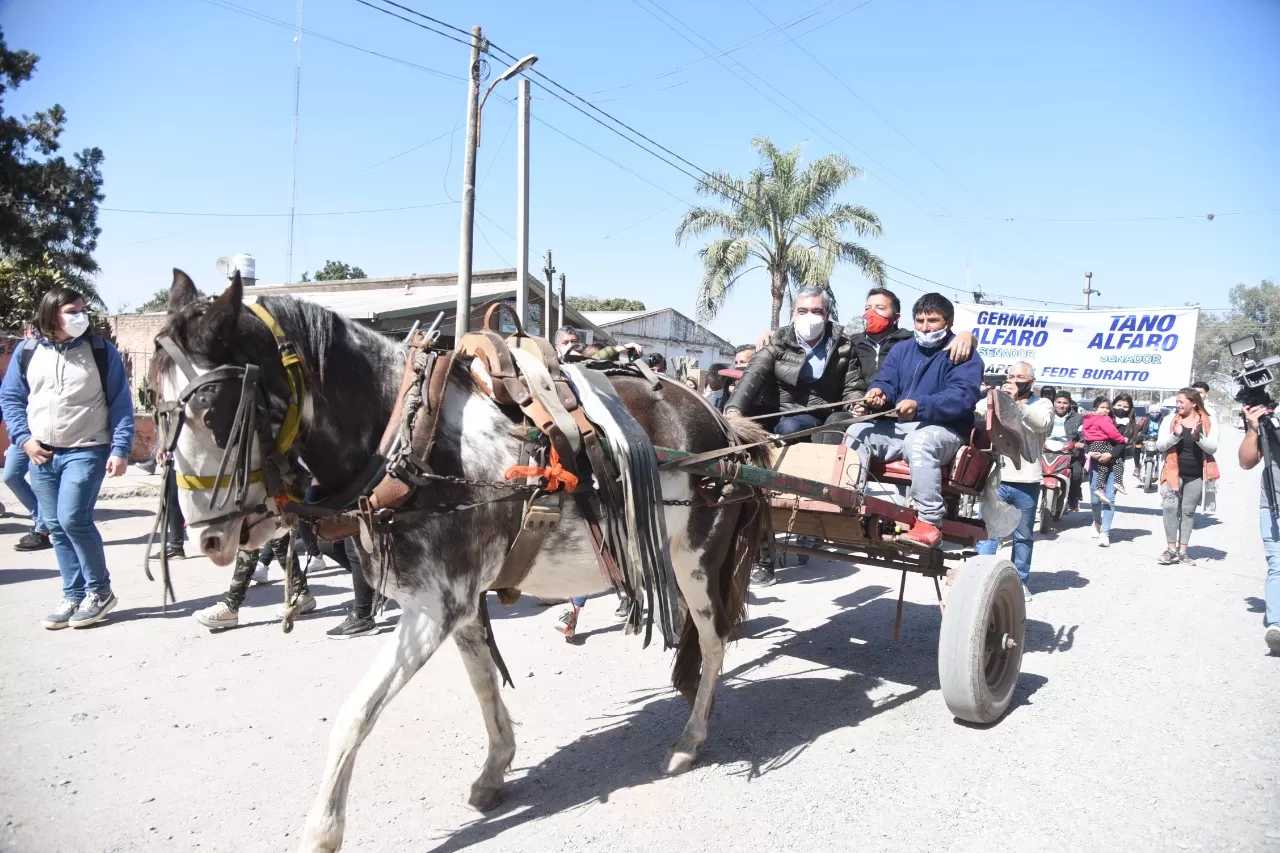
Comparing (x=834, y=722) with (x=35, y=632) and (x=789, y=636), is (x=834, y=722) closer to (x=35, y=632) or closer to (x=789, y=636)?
(x=789, y=636)

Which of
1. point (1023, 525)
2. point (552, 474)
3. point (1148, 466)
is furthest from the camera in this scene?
point (1148, 466)

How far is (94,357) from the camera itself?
207 inches

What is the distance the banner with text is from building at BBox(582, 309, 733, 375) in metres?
13.6

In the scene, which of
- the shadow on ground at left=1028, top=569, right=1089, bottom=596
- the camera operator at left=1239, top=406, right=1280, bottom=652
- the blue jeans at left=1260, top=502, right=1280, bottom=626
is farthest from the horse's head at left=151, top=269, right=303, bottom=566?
the shadow on ground at left=1028, top=569, right=1089, bottom=596

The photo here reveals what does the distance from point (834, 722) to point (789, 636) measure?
162 cm

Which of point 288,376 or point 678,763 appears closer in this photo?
point 288,376

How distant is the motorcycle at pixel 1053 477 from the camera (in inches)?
448

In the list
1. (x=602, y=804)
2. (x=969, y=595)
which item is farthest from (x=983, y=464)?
(x=602, y=804)

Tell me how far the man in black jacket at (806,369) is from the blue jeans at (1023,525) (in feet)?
9.48

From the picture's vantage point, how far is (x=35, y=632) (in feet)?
16.7

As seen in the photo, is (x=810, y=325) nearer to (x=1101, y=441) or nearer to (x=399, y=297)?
(x=1101, y=441)

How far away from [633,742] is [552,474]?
69.8 inches

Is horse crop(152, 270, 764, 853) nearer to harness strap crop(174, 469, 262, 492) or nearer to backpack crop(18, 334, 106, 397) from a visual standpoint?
harness strap crop(174, 469, 262, 492)

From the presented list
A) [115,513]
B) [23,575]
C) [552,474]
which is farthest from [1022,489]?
[115,513]
